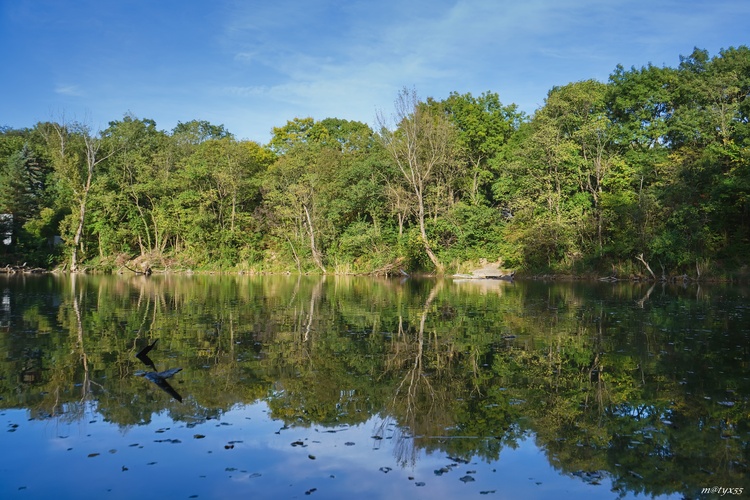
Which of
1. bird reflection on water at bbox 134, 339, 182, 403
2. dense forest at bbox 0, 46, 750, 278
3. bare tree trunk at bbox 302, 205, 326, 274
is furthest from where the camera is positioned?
bare tree trunk at bbox 302, 205, 326, 274

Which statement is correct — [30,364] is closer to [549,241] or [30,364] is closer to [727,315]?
[727,315]

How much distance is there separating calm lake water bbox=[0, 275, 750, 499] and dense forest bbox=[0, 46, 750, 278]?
21.8 meters

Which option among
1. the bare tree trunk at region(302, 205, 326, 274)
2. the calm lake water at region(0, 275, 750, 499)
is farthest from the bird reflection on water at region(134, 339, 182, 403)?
the bare tree trunk at region(302, 205, 326, 274)

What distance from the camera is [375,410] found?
7.86 meters

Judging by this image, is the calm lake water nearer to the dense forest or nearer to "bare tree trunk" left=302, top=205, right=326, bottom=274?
the dense forest

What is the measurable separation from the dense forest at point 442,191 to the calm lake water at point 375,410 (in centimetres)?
2184

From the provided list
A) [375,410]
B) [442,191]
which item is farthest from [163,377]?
[442,191]

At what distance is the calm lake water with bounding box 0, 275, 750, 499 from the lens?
222 inches

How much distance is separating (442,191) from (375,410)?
39.7 metres

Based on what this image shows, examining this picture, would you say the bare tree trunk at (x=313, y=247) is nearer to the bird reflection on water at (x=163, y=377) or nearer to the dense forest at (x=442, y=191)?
the dense forest at (x=442, y=191)

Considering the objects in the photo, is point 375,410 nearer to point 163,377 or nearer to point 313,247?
point 163,377

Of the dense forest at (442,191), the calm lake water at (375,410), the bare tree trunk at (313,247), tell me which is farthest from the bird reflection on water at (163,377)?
the bare tree trunk at (313,247)

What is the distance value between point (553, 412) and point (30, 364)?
9.68 m

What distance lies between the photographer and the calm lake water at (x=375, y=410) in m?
5.63
